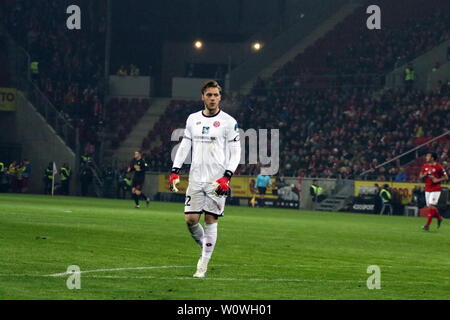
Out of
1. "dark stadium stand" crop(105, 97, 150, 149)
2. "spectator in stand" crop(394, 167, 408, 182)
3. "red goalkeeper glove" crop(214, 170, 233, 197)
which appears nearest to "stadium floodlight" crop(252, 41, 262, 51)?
"dark stadium stand" crop(105, 97, 150, 149)

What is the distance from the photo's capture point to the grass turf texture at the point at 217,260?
11953 mm

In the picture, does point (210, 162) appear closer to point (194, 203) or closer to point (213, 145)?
point (213, 145)

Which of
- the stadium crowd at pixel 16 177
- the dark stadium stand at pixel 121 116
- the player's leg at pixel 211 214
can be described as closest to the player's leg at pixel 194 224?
the player's leg at pixel 211 214

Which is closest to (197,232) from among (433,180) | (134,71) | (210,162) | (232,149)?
(210,162)

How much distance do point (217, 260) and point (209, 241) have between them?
2363mm

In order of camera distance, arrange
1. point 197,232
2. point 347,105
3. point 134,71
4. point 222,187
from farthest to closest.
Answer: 1. point 134,71
2. point 347,105
3. point 197,232
4. point 222,187

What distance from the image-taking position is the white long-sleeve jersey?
14.0 meters

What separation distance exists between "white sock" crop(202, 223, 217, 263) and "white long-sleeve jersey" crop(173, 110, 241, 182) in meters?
0.65

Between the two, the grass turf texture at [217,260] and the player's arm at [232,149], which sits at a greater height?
the player's arm at [232,149]

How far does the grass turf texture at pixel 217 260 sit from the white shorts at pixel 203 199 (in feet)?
2.84

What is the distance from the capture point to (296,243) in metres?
21.4

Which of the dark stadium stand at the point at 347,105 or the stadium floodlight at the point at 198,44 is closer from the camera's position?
the dark stadium stand at the point at 347,105

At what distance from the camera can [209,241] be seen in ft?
45.7

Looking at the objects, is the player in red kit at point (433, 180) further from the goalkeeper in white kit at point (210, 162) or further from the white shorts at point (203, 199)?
the white shorts at point (203, 199)
